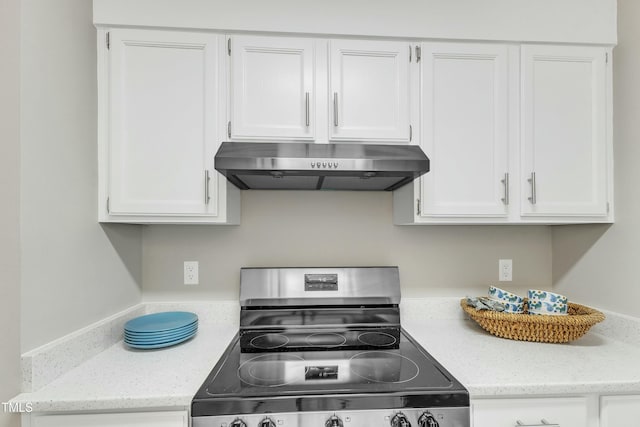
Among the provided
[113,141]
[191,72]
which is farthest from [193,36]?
[113,141]

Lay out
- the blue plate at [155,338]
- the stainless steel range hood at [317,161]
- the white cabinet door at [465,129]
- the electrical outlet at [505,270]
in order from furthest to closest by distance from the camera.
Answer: the electrical outlet at [505,270] < the white cabinet door at [465,129] < the blue plate at [155,338] < the stainless steel range hood at [317,161]

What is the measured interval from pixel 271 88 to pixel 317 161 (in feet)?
1.44

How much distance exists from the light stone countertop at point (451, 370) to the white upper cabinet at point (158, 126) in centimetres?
57

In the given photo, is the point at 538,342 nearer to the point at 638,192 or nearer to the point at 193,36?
the point at 638,192

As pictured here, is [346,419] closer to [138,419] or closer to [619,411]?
[138,419]

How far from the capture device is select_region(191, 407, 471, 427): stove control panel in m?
0.96

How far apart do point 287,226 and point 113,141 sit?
888mm

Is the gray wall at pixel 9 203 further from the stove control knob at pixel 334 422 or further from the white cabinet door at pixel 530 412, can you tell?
the white cabinet door at pixel 530 412

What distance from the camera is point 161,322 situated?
1.45 m

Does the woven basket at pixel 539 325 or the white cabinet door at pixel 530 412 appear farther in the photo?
the woven basket at pixel 539 325

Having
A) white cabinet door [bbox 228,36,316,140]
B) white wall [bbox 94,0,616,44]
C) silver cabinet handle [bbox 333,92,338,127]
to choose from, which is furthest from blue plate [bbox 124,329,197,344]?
white wall [bbox 94,0,616,44]

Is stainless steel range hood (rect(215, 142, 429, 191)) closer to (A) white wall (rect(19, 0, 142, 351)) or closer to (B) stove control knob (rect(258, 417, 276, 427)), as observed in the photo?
(A) white wall (rect(19, 0, 142, 351))

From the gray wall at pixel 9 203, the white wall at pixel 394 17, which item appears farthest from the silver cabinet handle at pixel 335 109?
the gray wall at pixel 9 203

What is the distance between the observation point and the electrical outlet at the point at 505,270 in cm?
180
